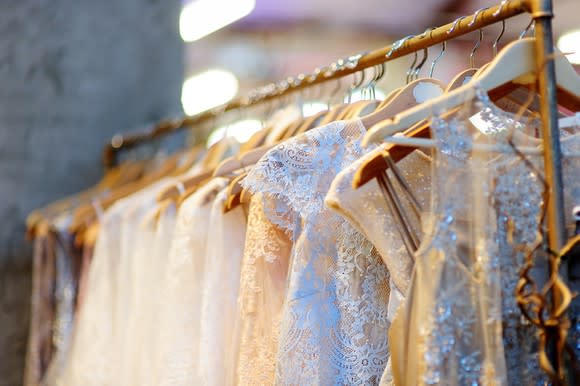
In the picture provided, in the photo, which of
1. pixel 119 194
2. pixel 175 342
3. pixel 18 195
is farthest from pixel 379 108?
pixel 18 195

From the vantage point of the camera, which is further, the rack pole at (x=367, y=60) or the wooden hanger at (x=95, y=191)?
the wooden hanger at (x=95, y=191)

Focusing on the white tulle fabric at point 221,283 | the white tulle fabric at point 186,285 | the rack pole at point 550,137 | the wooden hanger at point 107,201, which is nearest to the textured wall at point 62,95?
the wooden hanger at point 107,201

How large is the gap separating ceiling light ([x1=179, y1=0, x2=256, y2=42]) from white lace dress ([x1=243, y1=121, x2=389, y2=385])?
3.76 meters

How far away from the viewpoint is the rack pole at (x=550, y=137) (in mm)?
976

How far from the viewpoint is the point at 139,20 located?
2.93m

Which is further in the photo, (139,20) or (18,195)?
(139,20)

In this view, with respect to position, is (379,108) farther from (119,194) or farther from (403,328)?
(119,194)

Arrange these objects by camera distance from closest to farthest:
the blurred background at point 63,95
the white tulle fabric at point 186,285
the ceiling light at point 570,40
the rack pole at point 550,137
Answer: the rack pole at point 550,137 < the white tulle fabric at point 186,285 < the blurred background at point 63,95 < the ceiling light at point 570,40

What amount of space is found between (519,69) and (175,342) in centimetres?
86

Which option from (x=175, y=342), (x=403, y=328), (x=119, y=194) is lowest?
(x=403, y=328)

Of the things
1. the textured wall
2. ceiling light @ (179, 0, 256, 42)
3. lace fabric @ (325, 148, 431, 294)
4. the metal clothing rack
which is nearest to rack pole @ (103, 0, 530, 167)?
the metal clothing rack

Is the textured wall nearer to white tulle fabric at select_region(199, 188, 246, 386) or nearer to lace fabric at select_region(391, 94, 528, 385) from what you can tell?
white tulle fabric at select_region(199, 188, 246, 386)
